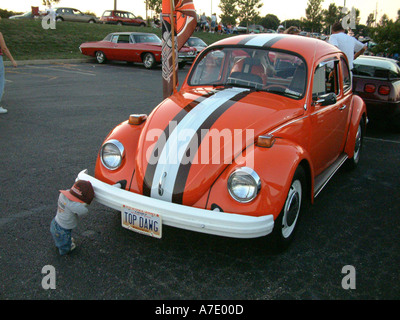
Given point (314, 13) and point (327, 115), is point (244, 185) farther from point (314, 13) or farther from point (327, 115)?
point (314, 13)

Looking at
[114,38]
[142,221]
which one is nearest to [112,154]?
[142,221]

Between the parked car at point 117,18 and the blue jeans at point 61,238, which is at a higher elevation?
the parked car at point 117,18

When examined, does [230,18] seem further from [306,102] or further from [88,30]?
[306,102]

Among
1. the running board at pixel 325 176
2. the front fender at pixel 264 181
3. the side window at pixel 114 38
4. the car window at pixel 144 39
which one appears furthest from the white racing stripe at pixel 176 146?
the side window at pixel 114 38

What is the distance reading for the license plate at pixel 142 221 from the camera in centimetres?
268

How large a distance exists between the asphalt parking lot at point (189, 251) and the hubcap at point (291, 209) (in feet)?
0.61

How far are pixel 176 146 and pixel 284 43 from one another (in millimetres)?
1757

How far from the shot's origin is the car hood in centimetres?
281

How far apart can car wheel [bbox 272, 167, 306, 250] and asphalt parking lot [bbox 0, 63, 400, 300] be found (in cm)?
12

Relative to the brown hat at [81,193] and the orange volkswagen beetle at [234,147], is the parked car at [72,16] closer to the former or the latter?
the orange volkswagen beetle at [234,147]

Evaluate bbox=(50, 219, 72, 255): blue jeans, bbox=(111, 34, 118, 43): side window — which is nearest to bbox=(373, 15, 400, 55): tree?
bbox=(111, 34, 118, 43): side window
